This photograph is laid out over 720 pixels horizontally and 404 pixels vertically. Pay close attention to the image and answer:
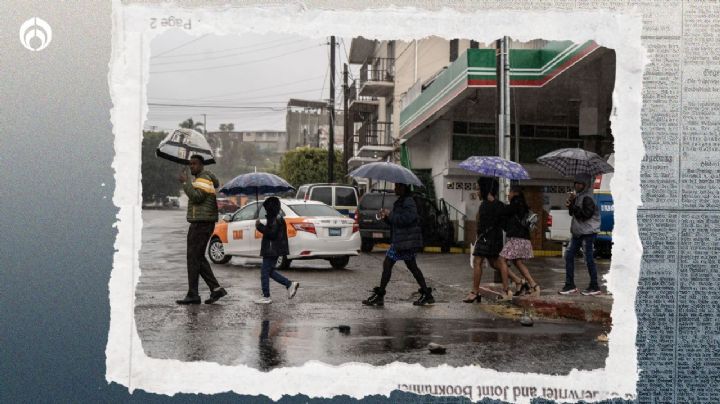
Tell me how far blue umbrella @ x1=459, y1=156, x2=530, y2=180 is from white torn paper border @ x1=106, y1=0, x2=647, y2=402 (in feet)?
10.3

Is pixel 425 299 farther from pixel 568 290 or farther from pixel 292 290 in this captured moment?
pixel 568 290

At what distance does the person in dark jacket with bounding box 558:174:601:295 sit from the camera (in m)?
8.88

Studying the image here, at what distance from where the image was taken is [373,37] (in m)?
5.26

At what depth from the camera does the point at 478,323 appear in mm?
7441

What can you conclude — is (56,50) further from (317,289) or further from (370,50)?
(370,50)

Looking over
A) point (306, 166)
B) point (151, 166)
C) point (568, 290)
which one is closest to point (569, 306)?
point (568, 290)

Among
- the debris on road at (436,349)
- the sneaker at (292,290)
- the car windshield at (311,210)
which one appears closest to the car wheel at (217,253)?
the car windshield at (311,210)

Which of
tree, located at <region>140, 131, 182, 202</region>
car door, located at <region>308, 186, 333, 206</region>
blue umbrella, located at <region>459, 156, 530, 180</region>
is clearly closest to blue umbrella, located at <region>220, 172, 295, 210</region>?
tree, located at <region>140, 131, 182, 202</region>

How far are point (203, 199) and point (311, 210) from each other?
5357mm

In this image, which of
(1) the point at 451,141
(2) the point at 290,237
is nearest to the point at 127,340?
(2) the point at 290,237

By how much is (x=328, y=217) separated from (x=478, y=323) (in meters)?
5.53

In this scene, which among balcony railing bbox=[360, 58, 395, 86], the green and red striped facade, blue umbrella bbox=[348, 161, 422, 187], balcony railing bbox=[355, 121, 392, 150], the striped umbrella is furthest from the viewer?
balcony railing bbox=[355, 121, 392, 150]

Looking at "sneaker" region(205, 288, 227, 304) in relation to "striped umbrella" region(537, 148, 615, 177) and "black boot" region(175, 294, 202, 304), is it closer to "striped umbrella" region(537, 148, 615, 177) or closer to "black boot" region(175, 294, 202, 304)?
"black boot" region(175, 294, 202, 304)

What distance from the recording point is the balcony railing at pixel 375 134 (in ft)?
82.2
